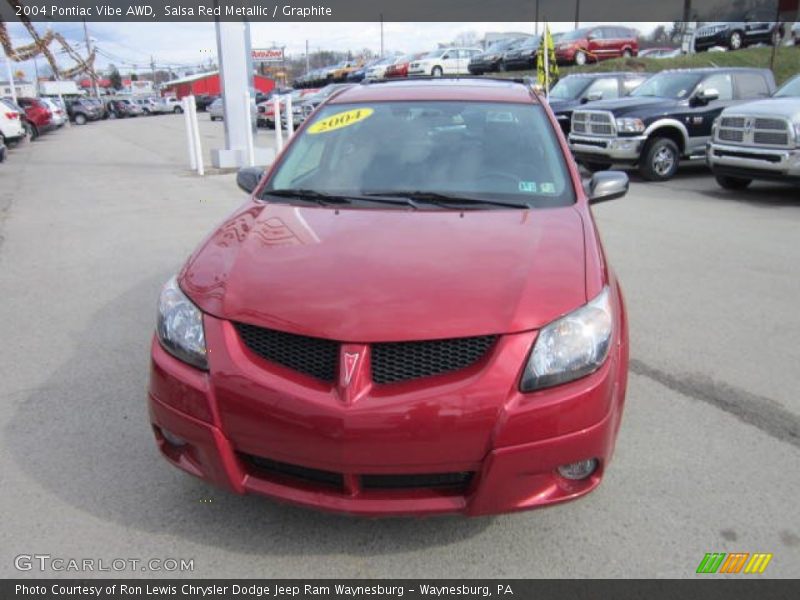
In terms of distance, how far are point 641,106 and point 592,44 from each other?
1828cm

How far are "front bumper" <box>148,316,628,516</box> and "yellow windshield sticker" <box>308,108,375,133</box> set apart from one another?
1.98 m

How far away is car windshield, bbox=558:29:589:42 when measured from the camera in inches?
1125

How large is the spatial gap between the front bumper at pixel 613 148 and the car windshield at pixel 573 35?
1782 centimetres

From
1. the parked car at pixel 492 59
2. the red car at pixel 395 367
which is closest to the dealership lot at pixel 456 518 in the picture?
the red car at pixel 395 367

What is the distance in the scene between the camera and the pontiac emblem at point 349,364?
228 cm

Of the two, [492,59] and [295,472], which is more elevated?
[492,59]

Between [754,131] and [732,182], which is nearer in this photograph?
[754,131]

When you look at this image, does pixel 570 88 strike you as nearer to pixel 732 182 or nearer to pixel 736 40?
pixel 732 182

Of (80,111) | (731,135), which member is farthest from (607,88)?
(80,111)

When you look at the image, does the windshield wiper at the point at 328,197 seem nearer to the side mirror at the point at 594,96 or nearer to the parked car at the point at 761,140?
the parked car at the point at 761,140

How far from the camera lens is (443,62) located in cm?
3338
